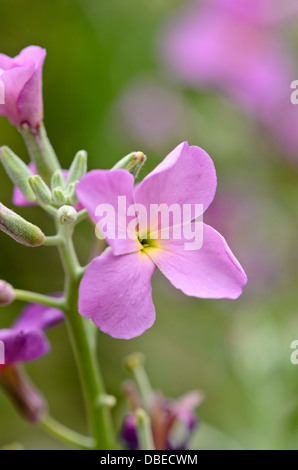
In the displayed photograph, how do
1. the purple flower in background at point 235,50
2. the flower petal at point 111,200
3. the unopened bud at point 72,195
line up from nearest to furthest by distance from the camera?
the flower petal at point 111,200 → the unopened bud at point 72,195 → the purple flower in background at point 235,50

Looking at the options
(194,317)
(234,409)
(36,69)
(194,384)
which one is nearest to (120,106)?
(194,317)

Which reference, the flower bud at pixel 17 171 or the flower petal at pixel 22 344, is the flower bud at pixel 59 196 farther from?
the flower petal at pixel 22 344

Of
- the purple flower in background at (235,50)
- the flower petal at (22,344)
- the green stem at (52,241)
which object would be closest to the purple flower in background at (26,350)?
the flower petal at (22,344)

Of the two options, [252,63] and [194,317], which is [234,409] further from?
[252,63]

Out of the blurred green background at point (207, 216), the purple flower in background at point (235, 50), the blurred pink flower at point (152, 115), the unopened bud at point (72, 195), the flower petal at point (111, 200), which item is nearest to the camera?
the flower petal at point (111, 200)

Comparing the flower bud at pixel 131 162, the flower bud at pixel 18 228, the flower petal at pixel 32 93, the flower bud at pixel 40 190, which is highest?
the flower petal at pixel 32 93

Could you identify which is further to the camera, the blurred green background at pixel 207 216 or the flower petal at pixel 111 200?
the blurred green background at pixel 207 216
